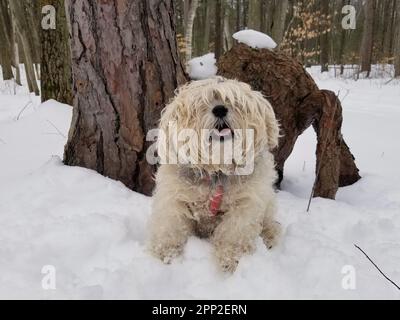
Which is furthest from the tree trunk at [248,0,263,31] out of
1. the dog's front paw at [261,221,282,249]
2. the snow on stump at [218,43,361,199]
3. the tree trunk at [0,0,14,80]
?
the tree trunk at [0,0,14,80]

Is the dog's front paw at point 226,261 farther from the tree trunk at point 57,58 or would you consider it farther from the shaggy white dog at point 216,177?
the tree trunk at point 57,58

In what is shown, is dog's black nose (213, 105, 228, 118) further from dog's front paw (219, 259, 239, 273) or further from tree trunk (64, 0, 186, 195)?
tree trunk (64, 0, 186, 195)

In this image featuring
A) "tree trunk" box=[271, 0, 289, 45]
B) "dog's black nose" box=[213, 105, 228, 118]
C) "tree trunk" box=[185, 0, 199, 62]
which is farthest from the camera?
"tree trunk" box=[271, 0, 289, 45]

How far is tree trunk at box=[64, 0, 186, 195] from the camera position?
10.8 ft

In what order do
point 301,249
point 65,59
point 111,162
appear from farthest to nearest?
1. point 65,59
2. point 111,162
3. point 301,249

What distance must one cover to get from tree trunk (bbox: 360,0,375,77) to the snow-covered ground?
1515 cm

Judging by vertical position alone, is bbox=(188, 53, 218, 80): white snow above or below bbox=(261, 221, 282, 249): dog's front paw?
above

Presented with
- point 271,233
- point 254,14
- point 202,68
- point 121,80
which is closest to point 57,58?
point 202,68

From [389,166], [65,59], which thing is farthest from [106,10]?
[389,166]

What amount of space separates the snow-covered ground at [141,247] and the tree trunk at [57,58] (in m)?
1.88

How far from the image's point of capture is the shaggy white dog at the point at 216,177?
2.62m

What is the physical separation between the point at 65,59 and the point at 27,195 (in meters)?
3.18

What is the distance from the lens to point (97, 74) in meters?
3.42

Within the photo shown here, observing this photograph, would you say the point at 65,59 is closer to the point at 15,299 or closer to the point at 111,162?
the point at 111,162
